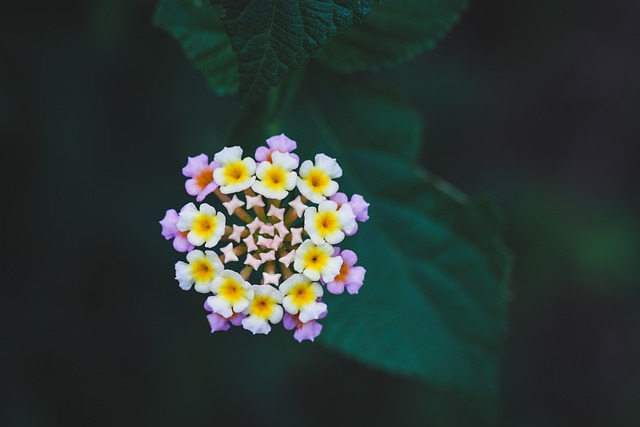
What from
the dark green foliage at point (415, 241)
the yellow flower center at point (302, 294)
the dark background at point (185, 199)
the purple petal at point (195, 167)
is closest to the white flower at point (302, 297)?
the yellow flower center at point (302, 294)

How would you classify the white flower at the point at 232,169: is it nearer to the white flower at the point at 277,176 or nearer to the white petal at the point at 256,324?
the white flower at the point at 277,176

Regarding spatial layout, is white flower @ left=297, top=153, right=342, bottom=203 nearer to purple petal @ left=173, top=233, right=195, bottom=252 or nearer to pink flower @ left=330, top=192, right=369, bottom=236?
pink flower @ left=330, top=192, right=369, bottom=236

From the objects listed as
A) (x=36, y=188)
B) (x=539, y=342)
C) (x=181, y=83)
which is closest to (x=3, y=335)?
(x=36, y=188)

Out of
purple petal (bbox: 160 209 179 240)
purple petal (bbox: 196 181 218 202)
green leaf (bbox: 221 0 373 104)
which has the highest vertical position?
green leaf (bbox: 221 0 373 104)

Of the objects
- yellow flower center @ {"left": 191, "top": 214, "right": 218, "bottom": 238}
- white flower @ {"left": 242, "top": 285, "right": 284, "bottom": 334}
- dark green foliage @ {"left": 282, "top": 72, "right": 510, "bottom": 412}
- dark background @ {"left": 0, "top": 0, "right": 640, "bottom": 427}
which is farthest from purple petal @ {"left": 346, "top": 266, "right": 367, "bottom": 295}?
dark background @ {"left": 0, "top": 0, "right": 640, "bottom": 427}

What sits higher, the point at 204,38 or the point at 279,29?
the point at 204,38

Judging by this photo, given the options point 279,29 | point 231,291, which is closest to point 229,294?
point 231,291

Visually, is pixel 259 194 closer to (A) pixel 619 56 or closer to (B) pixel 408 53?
(B) pixel 408 53

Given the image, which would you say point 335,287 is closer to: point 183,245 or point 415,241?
point 183,245
